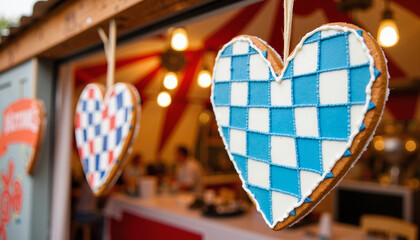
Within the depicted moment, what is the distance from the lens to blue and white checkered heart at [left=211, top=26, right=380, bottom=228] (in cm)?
66

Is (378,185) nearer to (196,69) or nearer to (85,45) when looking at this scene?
(196,69)

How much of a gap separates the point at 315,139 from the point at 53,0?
1.73 meters

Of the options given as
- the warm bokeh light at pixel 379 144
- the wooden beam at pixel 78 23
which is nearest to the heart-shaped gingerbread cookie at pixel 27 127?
the wooden beam at pixel 78 23

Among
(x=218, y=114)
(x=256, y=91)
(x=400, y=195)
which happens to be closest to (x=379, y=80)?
(x=256, y=91)

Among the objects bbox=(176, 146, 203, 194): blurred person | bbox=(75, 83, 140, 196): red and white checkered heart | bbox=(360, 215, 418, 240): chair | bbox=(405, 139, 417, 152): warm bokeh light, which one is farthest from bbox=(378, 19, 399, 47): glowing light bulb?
bbox=(405, 139, 417, 152): warm bokeh light

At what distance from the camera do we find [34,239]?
2.27 m

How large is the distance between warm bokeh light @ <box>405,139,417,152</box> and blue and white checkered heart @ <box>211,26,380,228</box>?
611cm

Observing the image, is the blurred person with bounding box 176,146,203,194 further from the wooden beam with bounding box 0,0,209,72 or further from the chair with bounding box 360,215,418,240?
the wooden beam with bounding box 0,0,209,72

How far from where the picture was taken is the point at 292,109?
79 centimetres

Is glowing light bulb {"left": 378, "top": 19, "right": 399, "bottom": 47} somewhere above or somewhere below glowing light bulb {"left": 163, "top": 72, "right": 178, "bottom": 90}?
above

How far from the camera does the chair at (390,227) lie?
2.85m

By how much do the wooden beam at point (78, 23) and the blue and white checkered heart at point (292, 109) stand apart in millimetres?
549

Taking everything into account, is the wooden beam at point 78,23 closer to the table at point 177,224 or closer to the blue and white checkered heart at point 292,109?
the blue and white checkered heart at point 292,109

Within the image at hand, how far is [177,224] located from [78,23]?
255 centimetres
